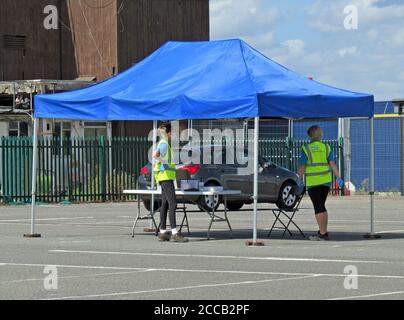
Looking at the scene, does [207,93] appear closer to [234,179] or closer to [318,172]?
[318,172]

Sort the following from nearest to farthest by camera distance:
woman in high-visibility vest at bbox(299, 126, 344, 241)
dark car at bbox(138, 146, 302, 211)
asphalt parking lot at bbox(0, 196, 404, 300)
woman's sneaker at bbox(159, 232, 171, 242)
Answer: asphalt parking lot at bbox(0, 196, 404, 300) < woman in high-visibility vest at bbox(299, 126, 344, 241) < woman's sneaker at bbox(159, 232, 171, 242) < dark car at bbox(138, 146, 302, 211)

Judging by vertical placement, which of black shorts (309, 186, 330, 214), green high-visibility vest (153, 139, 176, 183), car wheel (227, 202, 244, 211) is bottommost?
car wheel (227, 202, 244, 211)

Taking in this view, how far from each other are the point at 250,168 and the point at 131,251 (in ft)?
37.3

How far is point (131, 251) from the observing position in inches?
691

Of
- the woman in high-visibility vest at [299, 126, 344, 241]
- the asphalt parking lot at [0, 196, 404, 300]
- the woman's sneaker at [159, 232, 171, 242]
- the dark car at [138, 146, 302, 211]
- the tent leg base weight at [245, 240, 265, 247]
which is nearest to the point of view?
the asphalt parking lot at [0, 196, 404, 300]

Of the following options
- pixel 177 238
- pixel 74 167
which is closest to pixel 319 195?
pixel 177 238

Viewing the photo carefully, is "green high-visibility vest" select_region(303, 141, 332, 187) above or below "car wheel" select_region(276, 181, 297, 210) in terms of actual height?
above

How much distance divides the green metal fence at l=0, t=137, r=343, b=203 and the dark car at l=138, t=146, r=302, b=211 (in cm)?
687

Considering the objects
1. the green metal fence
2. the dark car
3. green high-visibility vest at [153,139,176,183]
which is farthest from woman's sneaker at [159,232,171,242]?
the green metal fence

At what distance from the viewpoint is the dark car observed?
2716cm

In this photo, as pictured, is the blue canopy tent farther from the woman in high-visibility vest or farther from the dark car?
the dark car

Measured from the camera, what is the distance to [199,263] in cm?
1569
